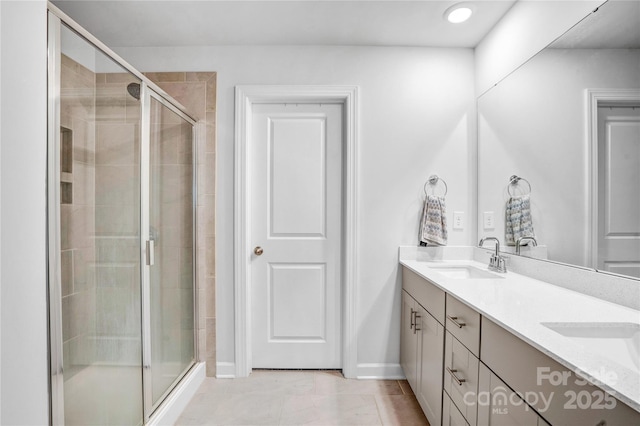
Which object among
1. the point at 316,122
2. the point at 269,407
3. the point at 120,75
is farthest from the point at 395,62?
the point at 269,407

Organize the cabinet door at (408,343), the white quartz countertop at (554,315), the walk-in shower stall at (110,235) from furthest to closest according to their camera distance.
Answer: the cabinet door at (408,343), the walk-in shower stall at (110,235), the white quartz countertop at (554,315)

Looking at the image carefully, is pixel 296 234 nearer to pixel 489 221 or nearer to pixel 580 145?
pixel 489 221

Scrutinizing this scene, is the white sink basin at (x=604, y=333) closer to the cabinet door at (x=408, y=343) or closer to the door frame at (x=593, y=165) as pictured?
the door frame at (x=593, y=165)

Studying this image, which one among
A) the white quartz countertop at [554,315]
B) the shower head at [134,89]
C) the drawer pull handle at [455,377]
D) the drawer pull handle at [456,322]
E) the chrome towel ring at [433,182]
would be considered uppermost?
the shower head at [134,89]

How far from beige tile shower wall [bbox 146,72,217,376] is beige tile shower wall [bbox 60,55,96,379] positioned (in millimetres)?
1044

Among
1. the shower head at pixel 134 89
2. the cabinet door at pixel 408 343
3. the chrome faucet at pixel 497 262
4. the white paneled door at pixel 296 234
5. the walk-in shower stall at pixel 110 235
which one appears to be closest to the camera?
the walk-in shower stall at pixel 110 235

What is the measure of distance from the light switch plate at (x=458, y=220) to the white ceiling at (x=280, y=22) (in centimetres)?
121

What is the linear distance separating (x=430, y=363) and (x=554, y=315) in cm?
82

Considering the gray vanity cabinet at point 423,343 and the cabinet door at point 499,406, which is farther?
the gray vanity cabinet at point 423,343

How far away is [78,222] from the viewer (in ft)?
3.97

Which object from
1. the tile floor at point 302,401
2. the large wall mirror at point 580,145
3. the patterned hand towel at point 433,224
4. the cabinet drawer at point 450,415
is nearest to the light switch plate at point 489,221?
the large wall mirror at point 580,145

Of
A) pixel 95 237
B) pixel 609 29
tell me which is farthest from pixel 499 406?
pixel 95 237

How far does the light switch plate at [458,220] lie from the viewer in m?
2.38

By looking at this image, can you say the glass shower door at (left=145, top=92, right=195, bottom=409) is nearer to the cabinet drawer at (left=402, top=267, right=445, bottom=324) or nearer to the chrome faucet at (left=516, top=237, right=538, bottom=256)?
the cabinet drawer at (left=402, top=267, right=445, bottom=324)
